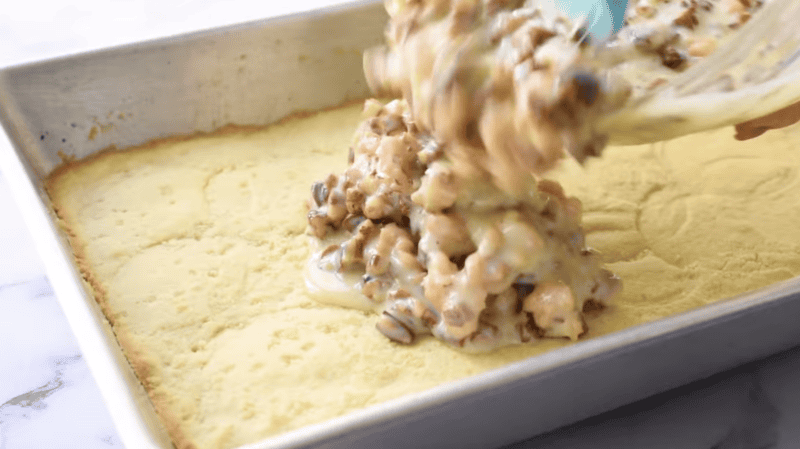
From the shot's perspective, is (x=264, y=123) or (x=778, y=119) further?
(x=264, y=123)

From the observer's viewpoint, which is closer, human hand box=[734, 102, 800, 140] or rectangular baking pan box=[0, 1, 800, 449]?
rectangular baking pan box=[0, 1, 800, 449]

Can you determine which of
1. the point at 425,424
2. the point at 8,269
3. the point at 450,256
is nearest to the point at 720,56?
the point at 450,256

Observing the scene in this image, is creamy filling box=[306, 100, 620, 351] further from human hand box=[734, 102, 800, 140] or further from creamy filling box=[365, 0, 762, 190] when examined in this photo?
human hand box=[734, 102, 800, 140]

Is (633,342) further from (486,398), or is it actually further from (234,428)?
(234,428)

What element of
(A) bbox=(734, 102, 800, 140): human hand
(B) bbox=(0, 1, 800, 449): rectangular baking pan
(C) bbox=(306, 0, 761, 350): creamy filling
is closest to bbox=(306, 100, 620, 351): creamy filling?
(C) bbox=(306, 0, 761, 350): creamy filling

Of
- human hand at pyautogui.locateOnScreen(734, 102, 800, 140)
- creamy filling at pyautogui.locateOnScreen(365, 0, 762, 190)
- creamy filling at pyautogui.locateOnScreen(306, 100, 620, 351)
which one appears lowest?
creamy filling at pyautogui.locateOnScreen(306, 100, 620, 351)

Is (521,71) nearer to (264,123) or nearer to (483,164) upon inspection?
(483,164)

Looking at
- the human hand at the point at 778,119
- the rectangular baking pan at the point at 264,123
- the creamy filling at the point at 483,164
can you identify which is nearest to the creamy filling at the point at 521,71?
the creamy filling at the point at 483,164

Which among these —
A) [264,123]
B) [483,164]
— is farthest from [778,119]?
[264,123]

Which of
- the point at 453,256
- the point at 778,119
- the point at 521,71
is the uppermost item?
the point at 521,71

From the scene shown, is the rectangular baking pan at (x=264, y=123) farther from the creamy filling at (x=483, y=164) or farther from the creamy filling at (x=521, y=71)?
the creamy filling at (x=521, y=71)
